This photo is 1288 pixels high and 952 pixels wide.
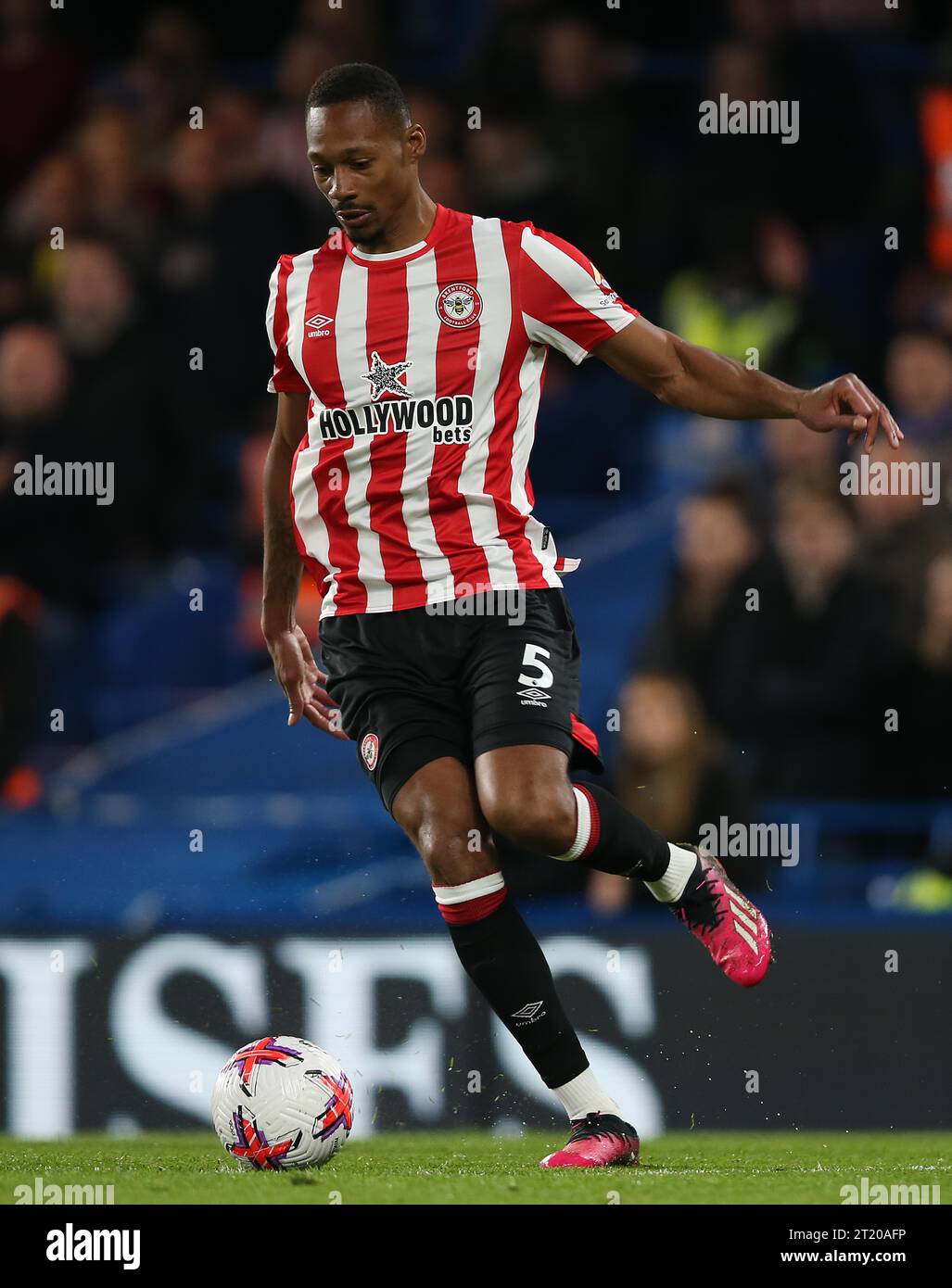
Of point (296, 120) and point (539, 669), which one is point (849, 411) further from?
point (296, 120)

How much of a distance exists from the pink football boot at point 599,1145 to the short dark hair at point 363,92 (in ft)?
7.23

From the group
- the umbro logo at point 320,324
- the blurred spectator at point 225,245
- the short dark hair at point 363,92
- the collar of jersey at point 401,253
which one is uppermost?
the blurred spectator at point 225,245

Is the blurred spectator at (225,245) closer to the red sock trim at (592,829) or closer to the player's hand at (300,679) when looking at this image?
the player's hand at (300,679)

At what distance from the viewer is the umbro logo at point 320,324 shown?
4.71 meters

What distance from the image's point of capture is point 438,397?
4.63m

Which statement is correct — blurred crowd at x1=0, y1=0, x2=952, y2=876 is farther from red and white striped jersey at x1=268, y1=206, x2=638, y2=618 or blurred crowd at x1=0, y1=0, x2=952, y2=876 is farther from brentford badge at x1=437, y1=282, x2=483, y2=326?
brentford badge at x1=437, y1=282, x2=483, y2=326

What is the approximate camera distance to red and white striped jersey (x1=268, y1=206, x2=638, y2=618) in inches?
182

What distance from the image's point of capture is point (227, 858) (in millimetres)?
7762

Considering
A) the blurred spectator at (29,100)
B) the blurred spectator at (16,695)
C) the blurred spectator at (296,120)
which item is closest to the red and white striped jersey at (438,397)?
the blurred spectator at (16,695)

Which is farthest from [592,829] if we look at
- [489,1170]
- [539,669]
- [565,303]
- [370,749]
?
[565,303]

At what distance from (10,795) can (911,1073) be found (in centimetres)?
348

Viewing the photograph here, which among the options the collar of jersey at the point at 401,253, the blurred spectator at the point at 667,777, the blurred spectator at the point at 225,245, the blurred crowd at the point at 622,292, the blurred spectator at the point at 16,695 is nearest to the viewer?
the collar of jersey at the point at 401,253

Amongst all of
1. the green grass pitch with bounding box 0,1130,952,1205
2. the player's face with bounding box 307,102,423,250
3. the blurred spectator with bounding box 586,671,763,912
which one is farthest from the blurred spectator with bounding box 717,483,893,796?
the player's face with bounding box 307,102,423,250

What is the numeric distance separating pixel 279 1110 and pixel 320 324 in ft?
5.70
